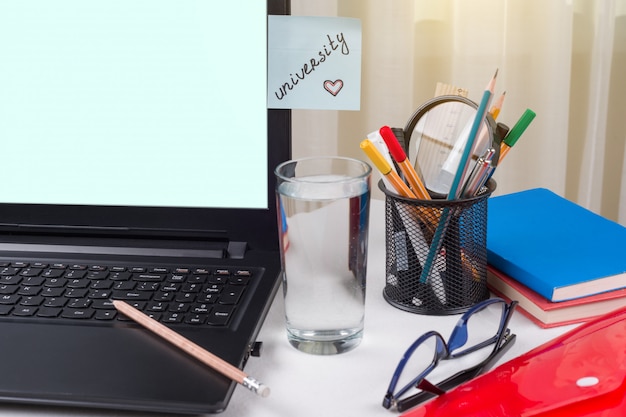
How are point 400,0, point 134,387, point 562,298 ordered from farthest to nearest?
point 400,0
point 562,298
point 134,387

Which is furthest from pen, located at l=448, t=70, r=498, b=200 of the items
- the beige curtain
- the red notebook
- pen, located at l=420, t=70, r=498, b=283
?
the beige curtain

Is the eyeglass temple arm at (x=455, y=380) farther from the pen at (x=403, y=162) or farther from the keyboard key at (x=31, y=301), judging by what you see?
the keyboard key at (x=31, y=301)

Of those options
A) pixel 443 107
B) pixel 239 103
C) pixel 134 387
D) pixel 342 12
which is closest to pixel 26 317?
pixel 134 387

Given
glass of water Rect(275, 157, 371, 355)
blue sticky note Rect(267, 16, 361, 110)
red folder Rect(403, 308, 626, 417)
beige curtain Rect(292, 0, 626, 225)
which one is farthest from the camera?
beige curtain Rect(292, 0, 626, 225)

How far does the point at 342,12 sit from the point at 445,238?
1.05m

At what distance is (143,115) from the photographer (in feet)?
2.19

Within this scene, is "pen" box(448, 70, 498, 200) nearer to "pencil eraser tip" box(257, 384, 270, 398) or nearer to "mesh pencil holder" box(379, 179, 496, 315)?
"mesh pencil holder" box(379, 179, 496, 315)

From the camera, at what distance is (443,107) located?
65cm

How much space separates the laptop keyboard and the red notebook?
244 millimetres

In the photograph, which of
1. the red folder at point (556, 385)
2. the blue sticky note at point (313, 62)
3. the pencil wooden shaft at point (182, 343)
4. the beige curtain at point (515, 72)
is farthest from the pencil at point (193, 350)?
the beige curtain at point (515, 72)

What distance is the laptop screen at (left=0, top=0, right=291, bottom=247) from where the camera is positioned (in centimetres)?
65

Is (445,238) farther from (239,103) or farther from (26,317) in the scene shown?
(26,317)

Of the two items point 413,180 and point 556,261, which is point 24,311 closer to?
point 413,180

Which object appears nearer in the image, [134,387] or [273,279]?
[134,387]
